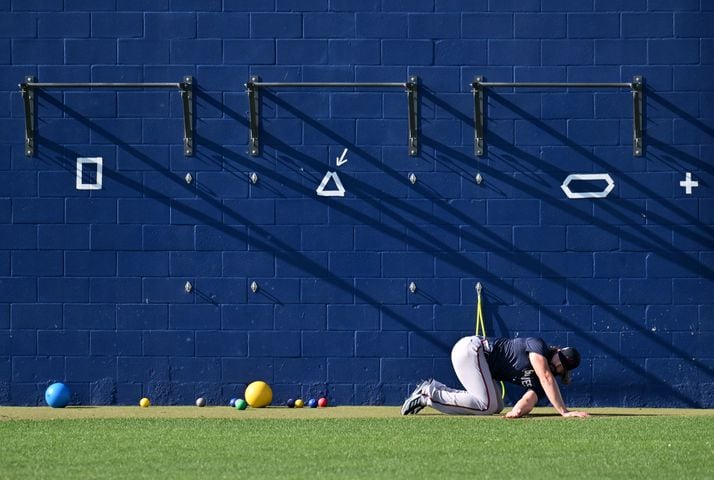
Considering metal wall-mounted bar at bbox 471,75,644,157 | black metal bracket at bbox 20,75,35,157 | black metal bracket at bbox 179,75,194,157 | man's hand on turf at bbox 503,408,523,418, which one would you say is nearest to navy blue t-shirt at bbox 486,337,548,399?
man's hand on turf at bbox 503,408,523,418

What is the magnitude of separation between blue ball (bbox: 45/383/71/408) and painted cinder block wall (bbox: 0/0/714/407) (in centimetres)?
27

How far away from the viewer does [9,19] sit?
1317cm

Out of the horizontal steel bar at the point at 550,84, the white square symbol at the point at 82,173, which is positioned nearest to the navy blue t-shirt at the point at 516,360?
the horizontal steel bar at the point at 550,84

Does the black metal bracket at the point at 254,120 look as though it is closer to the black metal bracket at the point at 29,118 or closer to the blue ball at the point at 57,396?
the black metal bracket at the point at 29,118

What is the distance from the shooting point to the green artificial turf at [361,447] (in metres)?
8.71

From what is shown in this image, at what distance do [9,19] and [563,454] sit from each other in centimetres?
696

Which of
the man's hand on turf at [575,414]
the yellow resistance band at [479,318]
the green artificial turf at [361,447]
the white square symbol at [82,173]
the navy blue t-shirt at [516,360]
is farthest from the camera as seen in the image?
the white square symbol at [82,173]

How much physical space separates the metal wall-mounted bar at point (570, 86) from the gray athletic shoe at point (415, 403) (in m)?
2.36

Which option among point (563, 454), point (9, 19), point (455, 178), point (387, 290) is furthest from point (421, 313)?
point (9, 19)

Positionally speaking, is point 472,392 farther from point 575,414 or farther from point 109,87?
point 109,87

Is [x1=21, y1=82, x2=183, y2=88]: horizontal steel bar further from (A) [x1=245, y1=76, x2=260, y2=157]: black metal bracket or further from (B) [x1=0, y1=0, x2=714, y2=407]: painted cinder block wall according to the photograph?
(A) [x1=245, y1=76, x2=260, y2=157]: black metal bracket

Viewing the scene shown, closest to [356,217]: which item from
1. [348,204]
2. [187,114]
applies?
[348,204]

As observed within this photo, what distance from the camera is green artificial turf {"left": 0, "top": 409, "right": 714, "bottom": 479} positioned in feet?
28.6

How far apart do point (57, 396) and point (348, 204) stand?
126 inches
